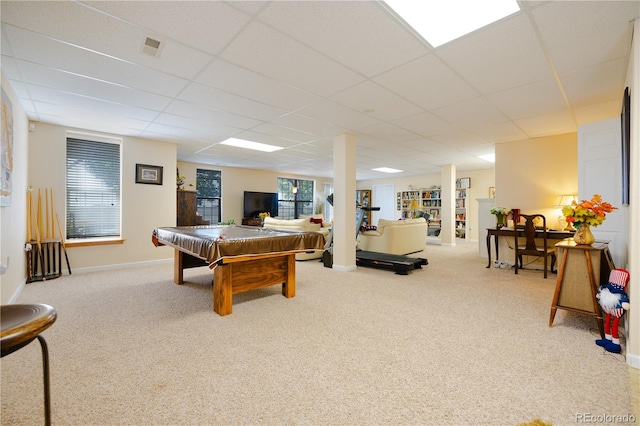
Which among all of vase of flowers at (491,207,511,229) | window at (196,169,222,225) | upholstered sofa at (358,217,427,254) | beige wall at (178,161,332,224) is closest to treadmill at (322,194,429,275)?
upholstered sofa at (358,217,427,254)

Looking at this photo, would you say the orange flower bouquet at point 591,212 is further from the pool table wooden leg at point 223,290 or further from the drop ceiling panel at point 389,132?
the pool table wooden leg at point 223,290

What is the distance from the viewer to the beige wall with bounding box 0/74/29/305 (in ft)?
9.22

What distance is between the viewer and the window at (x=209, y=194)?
26.5 feet

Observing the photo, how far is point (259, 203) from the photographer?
882cm

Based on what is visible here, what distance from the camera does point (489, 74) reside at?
8.98ft

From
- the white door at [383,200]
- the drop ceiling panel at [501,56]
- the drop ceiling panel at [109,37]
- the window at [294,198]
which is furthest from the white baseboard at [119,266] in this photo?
the white door at [383,200]

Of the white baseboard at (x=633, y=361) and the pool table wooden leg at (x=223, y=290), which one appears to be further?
the pool table wooden leg at (x=223, y=290)

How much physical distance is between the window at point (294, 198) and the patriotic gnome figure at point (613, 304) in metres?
8.49

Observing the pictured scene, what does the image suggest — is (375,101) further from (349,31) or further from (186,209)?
(186,209)

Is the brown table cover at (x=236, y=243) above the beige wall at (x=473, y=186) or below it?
below

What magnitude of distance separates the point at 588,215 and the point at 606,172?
1114 mm

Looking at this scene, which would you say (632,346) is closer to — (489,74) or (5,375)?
(489,74)

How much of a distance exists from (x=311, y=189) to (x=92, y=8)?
9206 millimetres

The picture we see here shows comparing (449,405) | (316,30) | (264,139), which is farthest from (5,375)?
(264,139)
